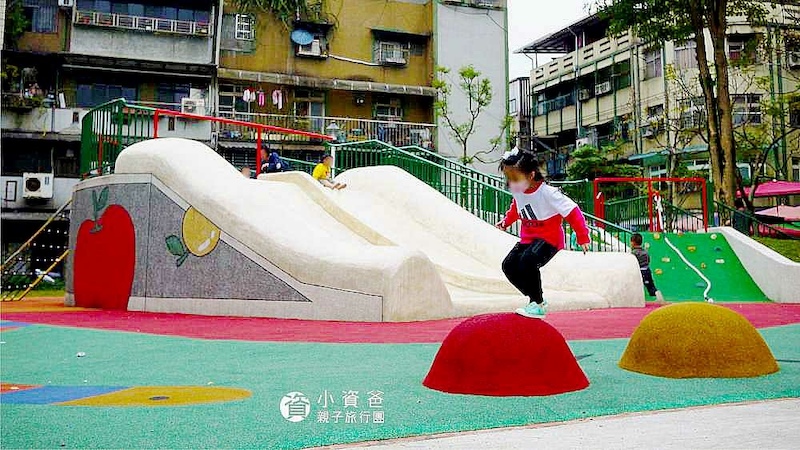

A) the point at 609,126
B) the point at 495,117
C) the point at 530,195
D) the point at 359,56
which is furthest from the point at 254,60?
the point at 530,195

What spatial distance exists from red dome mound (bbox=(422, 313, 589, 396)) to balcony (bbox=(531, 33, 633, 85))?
35.9 m

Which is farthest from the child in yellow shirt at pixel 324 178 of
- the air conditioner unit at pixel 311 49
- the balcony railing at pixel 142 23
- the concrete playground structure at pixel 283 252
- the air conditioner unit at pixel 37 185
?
the air conditioner unit at pixel 311 49

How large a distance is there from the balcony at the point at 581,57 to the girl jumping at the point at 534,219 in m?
34.5

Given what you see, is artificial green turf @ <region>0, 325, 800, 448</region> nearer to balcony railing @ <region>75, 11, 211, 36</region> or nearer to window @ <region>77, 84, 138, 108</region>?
balcony railing @ <region>75, 11, 211, 36</region>

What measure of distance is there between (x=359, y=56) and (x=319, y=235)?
25279 millimetres

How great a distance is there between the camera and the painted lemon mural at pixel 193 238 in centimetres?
1085

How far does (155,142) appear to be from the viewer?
12203mm

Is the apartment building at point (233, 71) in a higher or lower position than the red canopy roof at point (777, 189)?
higher

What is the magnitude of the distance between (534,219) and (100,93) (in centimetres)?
2815

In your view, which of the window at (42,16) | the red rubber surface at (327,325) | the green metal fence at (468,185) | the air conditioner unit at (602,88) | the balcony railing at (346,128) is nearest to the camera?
the red rubber surface at (327,325)

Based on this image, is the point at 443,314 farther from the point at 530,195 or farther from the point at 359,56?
the point at 359,56

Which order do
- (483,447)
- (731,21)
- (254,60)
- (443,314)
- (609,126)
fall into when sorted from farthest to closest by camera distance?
(609,126) < (731,21) < (254,60) < (443,314) < (483,447)

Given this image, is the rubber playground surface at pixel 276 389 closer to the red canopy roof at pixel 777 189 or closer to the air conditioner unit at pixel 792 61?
the red canopy roof at pixel 777 189

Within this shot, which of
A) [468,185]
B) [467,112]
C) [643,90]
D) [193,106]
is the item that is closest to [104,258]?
[468,185]
